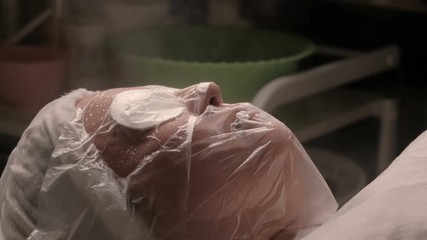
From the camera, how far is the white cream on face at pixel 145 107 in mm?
781

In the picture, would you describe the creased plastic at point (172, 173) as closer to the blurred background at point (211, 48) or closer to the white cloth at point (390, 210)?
the white cloth at point (390, 210)

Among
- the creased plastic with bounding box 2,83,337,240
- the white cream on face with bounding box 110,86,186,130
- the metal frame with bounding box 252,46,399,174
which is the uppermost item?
the white cream on face with bounding box 110,86,186,130

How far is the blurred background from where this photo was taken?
145 centimetres

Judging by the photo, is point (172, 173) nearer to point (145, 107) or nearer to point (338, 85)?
point (145, 107)

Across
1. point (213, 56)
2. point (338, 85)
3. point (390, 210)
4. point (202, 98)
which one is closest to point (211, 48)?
point (213, 56)

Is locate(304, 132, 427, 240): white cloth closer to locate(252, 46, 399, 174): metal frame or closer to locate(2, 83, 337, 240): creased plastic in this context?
locate(2, 83, 337, 240): creased plastic

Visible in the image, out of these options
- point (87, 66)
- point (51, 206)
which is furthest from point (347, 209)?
point (87, 66)

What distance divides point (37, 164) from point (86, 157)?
60mm

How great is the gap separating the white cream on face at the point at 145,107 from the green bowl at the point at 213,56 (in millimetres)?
527

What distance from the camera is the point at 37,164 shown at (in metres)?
0.80

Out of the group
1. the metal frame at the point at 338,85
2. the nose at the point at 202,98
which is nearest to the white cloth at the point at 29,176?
the nose at the point at 202,98

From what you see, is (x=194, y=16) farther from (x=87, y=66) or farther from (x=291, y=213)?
(x=291, y=213)

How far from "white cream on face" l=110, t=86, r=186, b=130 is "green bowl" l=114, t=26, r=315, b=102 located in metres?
0.53

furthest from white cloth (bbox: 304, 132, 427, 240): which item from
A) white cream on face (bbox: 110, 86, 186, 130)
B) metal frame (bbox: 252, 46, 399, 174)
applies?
metal frame (bbox: 252, 46, 399, 174)
